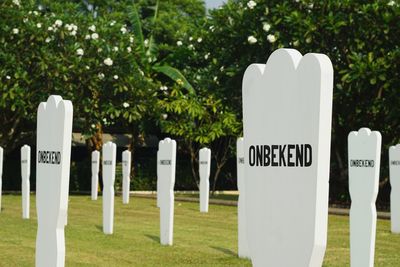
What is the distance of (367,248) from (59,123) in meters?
4.08

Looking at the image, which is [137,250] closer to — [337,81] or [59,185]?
[59,185]

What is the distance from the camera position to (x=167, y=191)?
1516 centimetres

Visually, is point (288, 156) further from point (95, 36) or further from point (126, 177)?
point (95, 36)

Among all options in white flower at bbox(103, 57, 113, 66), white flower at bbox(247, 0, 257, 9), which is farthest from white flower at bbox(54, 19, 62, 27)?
white flower at bbox(247, 0, 257, 9)

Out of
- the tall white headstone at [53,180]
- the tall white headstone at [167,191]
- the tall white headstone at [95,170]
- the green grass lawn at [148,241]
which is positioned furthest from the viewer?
the tall white headstone at [95,170]

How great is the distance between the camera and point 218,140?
39.0m

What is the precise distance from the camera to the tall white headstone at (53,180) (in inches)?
328

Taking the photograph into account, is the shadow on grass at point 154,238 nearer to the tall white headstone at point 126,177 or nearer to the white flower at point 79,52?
the tall white headstone at point 126,177

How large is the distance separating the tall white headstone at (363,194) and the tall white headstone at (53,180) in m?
3.75

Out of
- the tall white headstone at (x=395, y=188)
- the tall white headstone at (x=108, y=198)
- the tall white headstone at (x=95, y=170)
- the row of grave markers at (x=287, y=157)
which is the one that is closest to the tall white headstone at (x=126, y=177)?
the tall white headstone at (x=95, y=170)

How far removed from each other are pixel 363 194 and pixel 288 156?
17.5 feet

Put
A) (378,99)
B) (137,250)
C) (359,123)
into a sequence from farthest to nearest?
1. (359,123)
2. (378,99)
3. (137,250)

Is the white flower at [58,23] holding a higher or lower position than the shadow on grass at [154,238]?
higher

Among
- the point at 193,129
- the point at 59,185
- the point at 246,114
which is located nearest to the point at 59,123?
the point at 59,185
